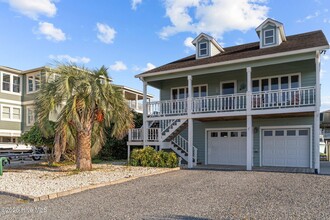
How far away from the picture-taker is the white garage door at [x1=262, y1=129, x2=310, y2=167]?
50.5 feet

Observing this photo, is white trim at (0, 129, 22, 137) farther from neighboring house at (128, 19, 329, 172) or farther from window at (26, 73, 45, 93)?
neighboring house at (128, 19, 329, 172)

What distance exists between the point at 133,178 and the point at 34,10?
395 inches

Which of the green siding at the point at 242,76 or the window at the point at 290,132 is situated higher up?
the green siding at the point at 242,76

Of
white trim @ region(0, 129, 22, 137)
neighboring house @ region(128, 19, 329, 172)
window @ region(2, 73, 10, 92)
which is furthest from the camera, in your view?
window @ region(2, 73, 10, 92)

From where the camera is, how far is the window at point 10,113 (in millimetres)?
27531

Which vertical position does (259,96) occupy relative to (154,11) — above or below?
below

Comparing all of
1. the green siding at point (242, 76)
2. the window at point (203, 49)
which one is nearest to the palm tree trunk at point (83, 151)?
the green siding at point (242, 76)

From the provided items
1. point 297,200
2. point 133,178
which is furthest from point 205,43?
point 297,200

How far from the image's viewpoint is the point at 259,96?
15.0 meters

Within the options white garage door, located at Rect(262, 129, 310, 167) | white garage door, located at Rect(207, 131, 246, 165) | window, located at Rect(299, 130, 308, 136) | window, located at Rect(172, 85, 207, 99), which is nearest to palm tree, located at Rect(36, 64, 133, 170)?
window, located at Rect(172, 85, 207, 99)

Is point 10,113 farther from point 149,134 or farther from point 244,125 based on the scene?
point 244,125

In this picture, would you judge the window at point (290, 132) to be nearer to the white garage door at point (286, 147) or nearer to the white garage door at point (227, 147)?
the white garage door at point (286, 147)

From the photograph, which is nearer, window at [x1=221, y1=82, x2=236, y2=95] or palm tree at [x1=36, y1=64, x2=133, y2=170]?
palm tree at [x1=36, y1=64, x2=133, y2=170]

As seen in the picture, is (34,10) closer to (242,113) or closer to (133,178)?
(133,178)
